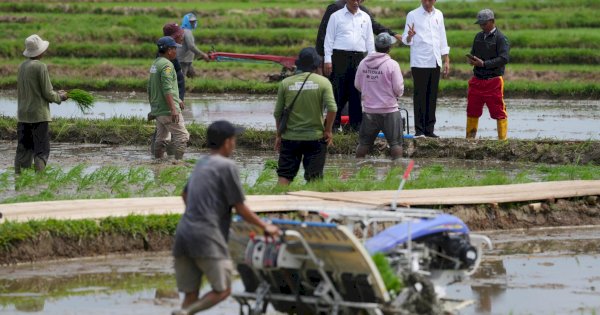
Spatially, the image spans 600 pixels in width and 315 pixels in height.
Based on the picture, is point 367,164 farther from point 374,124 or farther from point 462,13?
point 462,13

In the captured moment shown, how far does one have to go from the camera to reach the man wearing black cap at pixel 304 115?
11422 mm

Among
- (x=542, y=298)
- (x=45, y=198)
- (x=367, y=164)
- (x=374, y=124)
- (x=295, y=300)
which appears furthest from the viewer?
(x=367, y=164)

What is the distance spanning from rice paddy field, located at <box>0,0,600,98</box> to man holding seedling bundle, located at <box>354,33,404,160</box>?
11.1m

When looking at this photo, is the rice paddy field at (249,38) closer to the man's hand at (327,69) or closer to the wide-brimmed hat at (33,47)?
the man's hand at (327,69)

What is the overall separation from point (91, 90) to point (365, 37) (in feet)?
37.7

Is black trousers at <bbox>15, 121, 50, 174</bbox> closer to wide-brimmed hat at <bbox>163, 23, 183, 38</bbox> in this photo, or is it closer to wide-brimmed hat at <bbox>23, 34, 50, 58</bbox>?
wide-brimmed hat at <bbox>23, 34, 50, 58</bbox>

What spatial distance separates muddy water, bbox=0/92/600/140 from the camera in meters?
18.9

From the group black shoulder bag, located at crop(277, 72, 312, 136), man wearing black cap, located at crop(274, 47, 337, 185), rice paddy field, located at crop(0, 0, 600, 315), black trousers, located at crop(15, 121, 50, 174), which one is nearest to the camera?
rice paddy field, located at crop(0, 0, 600, 315)

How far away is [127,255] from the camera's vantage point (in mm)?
10344

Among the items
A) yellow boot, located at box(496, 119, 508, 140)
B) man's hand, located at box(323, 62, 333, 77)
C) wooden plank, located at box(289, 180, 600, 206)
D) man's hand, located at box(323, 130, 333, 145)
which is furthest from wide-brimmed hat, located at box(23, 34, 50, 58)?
yellow boot, located at box(496, 119, 508, 140)

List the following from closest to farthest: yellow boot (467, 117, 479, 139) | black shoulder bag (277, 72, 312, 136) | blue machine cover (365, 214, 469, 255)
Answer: blue machine cover (365, 214, 469, 255)
black shoulder bag (277, 72, 312, 136)
yellow boot (467, 117, 479, 139)

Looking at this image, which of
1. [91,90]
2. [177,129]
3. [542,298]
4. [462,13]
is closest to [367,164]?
[177,129]

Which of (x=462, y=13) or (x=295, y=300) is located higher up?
(x=295, y=300)

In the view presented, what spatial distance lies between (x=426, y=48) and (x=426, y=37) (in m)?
0.14
